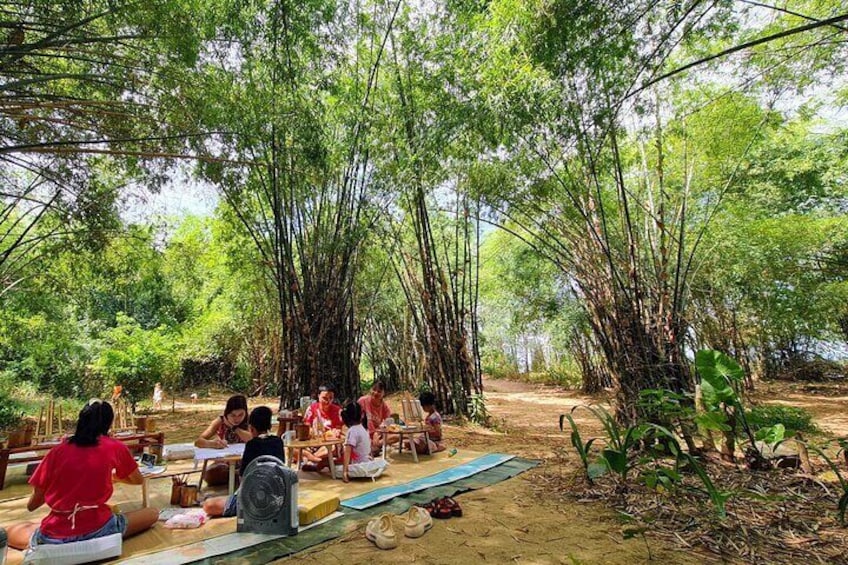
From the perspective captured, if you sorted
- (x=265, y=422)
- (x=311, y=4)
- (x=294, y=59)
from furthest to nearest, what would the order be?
(x=294, y=59) < (x=311, y=4) < (x=265, y=422)

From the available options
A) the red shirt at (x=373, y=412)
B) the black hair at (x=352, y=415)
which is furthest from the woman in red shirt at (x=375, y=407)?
the black hair at (x=352, y=415)

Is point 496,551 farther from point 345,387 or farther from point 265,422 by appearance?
point 345,387

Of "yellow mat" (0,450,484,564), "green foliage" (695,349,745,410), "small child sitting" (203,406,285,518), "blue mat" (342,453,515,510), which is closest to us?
"yellow mat" (0,450,484,564)

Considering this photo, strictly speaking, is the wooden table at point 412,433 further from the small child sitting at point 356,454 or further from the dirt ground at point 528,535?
the dirt ground at point 528,535

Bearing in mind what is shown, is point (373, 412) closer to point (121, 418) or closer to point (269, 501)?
point (269, 501)

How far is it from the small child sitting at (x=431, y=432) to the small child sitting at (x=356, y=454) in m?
0.77

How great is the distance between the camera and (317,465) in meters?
3.47

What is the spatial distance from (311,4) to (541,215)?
3.98 metres

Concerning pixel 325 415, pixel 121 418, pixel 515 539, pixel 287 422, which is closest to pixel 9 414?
pixel 121 418

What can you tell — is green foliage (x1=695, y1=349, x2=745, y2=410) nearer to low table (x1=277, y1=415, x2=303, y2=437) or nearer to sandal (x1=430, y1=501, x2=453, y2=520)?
sandal (x1=430, y1=501, x2=453, y2=520)

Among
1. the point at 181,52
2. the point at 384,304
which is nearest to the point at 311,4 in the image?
the point at 181,52

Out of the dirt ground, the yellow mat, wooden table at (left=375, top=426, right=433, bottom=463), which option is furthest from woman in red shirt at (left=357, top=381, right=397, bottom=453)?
the dirt ground

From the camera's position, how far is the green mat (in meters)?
2.03

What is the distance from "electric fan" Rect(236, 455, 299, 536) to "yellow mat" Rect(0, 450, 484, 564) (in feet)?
0.55
